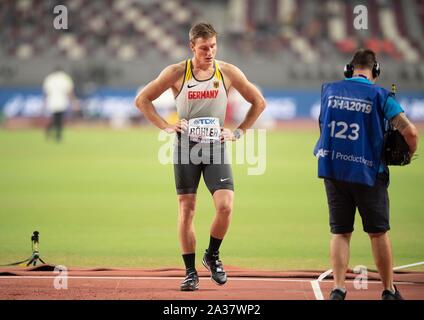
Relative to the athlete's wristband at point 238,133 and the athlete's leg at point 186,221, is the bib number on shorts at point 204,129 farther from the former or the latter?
the athlete's leg at point 186,221

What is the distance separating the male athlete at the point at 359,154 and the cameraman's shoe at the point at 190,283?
1.54 meters

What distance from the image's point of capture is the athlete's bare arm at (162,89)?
28.3ft

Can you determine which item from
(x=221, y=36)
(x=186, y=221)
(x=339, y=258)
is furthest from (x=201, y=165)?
(x=221, y=36)

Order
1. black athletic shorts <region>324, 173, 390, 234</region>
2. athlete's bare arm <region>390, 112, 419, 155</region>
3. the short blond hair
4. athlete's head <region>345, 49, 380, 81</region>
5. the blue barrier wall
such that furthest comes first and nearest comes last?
the blue barrier wall
the short blond hair
athlete's head <region>345, 49, 380, 81</region>
black athletic shorts <region>324, 173, 390, 234</region>
athlete's bare arm <region>390, 112, 419, 155</region>

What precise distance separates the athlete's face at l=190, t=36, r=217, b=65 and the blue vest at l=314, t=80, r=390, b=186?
4.55ft

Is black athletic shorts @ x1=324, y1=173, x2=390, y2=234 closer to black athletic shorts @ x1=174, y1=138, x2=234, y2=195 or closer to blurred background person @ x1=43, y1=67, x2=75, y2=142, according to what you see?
black athletic shorts @ x1=174, y1=138, x2=234, y2=195

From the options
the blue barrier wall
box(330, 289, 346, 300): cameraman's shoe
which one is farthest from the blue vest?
the blue barrier wall

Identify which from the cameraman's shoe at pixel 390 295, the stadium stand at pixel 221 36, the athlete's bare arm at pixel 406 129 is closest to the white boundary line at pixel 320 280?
the cameraman's shoe at pixel 390 295

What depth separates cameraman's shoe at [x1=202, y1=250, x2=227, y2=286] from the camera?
28.9 feet

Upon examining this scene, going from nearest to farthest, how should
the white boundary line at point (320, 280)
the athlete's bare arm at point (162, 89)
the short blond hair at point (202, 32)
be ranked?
the white boundary line at point (320, 280) < the short blond hair at point (202, 32) < the athlete's bare arm at point (162, 89)

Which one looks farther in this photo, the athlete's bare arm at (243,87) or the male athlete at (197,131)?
the athlete's bare arm at (243,87)

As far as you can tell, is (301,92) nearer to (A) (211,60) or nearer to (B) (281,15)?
(B) (281,15)
